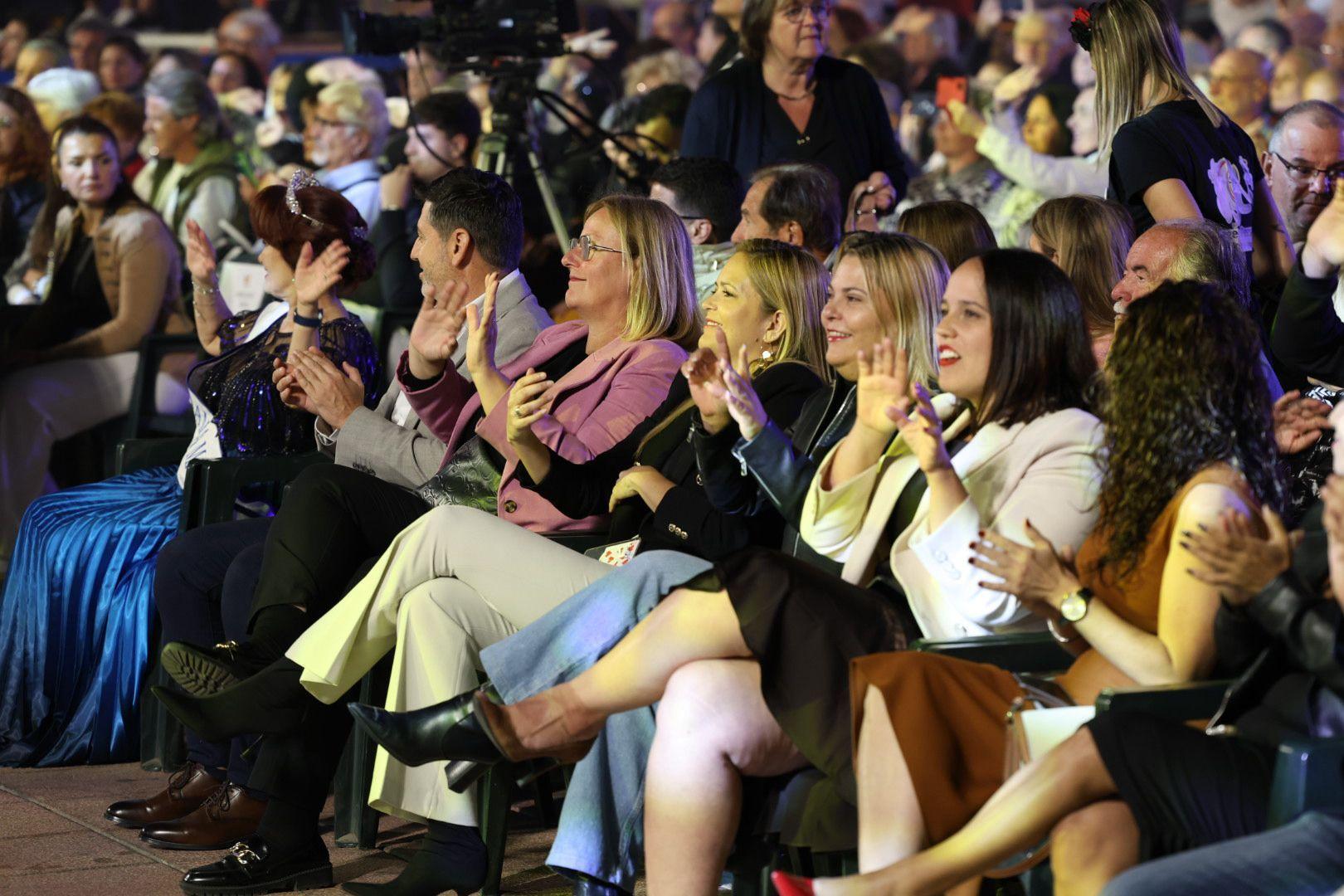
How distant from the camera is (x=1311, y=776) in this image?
2.26m

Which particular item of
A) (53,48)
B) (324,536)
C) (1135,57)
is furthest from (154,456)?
(53,48)

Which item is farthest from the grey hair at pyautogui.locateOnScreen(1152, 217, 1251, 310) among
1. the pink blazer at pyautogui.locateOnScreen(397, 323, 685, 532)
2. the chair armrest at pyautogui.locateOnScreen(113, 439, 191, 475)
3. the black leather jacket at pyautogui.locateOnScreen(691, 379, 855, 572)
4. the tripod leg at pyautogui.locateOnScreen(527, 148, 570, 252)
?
the chair armrest at pyautogui.locateOnScreen(113, 439, 191, 475)

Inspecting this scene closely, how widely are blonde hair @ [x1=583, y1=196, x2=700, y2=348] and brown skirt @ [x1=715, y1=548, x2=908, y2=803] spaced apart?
131cm

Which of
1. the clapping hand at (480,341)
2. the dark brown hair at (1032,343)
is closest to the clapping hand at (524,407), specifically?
the clapping hand at (480,341)

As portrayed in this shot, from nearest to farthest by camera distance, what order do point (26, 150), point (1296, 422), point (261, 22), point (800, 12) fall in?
point (1296, 422), point (800, 12), point (26, 150), point (261, 22)

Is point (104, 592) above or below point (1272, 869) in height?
below

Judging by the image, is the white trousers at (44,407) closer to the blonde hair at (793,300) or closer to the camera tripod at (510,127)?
the camera tripod at (510,127)

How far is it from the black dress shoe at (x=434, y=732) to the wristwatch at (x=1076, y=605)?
95cm

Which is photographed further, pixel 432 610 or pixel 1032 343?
pixel 432 610

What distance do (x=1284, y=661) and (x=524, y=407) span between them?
5.21 ft

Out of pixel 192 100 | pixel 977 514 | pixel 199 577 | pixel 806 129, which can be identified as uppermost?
pixel 192 100

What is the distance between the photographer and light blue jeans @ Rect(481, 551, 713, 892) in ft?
10.1

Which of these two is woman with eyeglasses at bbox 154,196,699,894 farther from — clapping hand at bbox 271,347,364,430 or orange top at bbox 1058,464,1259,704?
orange top at bbox 1058,464,1259,704

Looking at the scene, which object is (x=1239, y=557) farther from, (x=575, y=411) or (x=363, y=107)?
(x=363, y=107)
